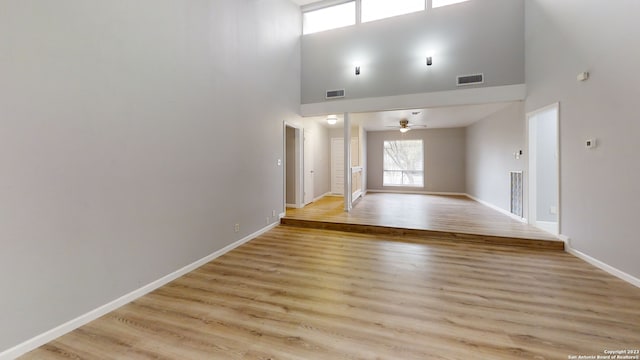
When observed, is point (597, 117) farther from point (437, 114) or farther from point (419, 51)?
point (437, 114)

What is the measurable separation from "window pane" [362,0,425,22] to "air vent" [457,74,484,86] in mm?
1781

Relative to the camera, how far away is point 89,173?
6.80 ft

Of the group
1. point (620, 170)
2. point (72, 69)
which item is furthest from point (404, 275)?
point (72, 69)

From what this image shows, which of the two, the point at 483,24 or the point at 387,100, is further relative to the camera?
the point at 387,100

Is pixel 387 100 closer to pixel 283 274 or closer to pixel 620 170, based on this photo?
pixel 620 170

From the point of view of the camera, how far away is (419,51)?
531 centimetres

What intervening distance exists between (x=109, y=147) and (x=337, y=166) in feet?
23.6

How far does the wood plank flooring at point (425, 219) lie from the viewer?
422 cm

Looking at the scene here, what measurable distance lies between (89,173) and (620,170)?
5258 mm

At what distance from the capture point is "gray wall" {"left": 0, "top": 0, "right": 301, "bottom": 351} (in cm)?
171

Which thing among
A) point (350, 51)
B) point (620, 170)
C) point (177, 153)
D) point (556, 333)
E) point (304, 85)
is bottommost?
point (556, 333)

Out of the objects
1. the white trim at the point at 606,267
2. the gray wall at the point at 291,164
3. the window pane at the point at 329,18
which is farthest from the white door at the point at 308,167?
the white trim at the point at 606,267

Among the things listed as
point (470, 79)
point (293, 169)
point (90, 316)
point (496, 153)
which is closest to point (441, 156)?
point (496, 153)

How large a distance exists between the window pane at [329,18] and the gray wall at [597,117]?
361 cm
